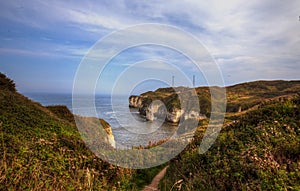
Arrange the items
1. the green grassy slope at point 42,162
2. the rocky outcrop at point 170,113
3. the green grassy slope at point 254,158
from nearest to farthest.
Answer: the green grassy slope at point 254,158 < the green grassy slope at point 42,162 < the rocky outcrop at point 170,113

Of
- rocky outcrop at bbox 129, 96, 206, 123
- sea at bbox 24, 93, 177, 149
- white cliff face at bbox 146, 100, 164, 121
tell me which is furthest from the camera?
white cliff face at bbox 146, 100, 164, 121

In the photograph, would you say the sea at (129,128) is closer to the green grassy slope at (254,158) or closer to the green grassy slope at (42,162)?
the green grassy slope at (42,162)

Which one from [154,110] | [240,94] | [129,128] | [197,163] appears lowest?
[129,128]

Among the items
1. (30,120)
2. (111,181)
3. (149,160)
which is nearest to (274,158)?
(111,181)

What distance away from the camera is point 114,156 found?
38.5 feet

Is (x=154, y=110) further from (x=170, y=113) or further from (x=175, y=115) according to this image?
(x=175, y=115)

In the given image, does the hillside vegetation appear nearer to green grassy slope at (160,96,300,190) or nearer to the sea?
green grassy slope at (160,96,300,190)

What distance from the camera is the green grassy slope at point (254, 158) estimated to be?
554 centimetres

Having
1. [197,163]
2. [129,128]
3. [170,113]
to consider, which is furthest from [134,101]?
[197,163]

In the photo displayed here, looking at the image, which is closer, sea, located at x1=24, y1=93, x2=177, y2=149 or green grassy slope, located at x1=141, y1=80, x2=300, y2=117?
sea, located at x1=24, y1=93, x2=177, y2=149

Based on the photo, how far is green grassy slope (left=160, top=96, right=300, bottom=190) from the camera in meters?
5.54

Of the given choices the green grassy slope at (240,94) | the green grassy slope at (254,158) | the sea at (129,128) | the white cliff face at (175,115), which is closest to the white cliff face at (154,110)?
the green grassy slope at (240,94)

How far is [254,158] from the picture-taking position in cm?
648

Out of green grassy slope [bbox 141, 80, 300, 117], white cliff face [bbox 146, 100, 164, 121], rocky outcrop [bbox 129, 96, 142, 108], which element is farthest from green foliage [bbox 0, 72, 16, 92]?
rocky outcrop [bbox 129, 96, 142, 108]
